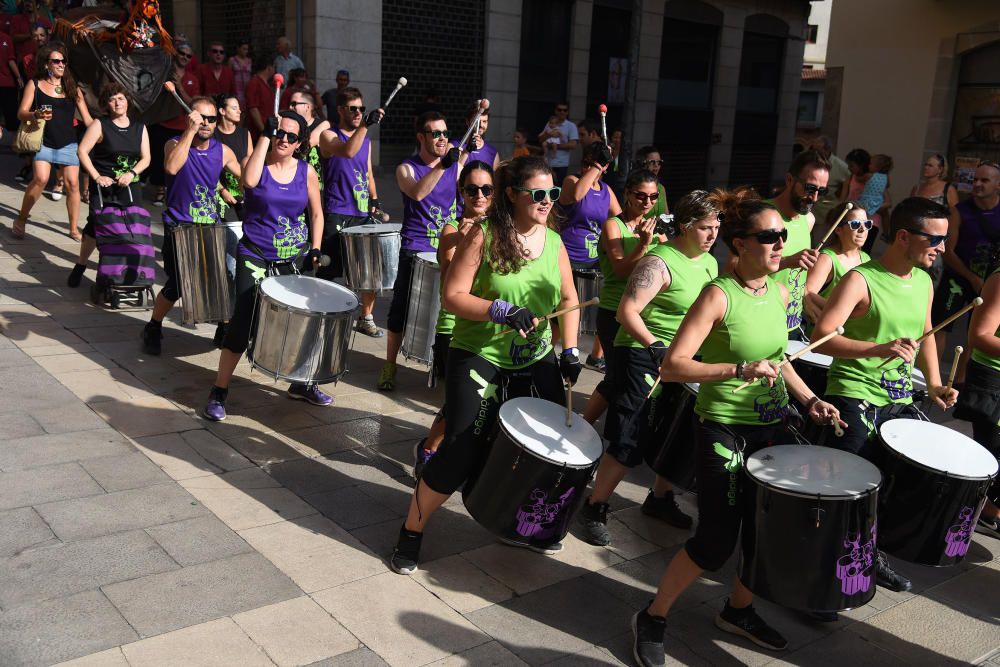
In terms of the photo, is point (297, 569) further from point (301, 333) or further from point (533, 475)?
point (301, 333)

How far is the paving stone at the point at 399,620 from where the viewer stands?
3.64 meters

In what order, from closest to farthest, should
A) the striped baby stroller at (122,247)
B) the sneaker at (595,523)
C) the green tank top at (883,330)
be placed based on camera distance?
the green tank top at (883,330)
the sneaker at (595,523)
the striped baby stroller at (122,247)

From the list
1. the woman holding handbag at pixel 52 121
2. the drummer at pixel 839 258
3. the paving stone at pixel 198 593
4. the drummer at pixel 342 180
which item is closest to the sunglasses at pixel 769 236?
the drummer at pixel 839 258

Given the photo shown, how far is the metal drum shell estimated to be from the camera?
Answer: 634 centimetres

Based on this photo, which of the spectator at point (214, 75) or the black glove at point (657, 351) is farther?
the spectator at point (214, 75)

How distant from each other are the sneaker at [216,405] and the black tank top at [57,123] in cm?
555

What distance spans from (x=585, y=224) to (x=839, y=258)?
1966 mm

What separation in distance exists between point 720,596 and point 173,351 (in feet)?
14.9

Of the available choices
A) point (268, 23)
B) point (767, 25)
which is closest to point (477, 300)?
point (268, 23)

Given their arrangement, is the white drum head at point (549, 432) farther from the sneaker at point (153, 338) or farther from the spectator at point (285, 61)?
the spectator at point (285, 61)

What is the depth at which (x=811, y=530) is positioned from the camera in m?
3.37

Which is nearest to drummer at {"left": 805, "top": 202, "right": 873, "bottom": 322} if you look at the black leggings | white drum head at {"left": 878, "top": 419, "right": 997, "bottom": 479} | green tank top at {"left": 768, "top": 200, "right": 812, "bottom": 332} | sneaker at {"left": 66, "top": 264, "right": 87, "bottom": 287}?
green tank top at {"left": 768, "top": 200, "right": 812, "bottom": 332}

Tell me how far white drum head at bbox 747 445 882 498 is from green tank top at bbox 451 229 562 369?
109 cm

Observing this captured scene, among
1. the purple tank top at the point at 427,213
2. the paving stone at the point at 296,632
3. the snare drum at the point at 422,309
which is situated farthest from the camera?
the purple tank top at the point at 427,213
